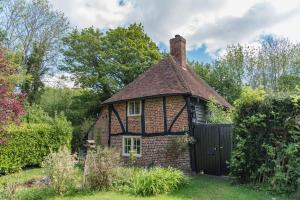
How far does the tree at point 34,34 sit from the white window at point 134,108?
1101 centimetres

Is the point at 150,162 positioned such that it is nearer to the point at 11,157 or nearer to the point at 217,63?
the point at 11,157

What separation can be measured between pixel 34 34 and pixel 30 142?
12930mm

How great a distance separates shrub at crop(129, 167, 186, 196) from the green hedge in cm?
686

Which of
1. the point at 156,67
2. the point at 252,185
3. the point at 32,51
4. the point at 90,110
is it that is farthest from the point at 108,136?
the point at 32,51

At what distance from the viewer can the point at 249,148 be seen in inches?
382

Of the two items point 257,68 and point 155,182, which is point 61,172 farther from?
point 257,68

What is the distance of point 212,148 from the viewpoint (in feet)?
42.2

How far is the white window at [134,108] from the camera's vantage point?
15992 millimetres

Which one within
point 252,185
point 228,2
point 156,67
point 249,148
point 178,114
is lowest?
point 252,185

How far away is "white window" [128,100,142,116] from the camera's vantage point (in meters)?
16.0

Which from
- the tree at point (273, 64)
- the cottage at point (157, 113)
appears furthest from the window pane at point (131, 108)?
the tree at point (273, 64)

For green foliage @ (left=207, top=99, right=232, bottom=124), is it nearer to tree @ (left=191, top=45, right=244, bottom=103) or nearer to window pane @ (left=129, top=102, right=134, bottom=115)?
window pane @ (left=129, top=102, right=134, bottom=115)

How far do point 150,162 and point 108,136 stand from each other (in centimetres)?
351

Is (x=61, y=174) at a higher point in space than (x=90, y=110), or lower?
lower
